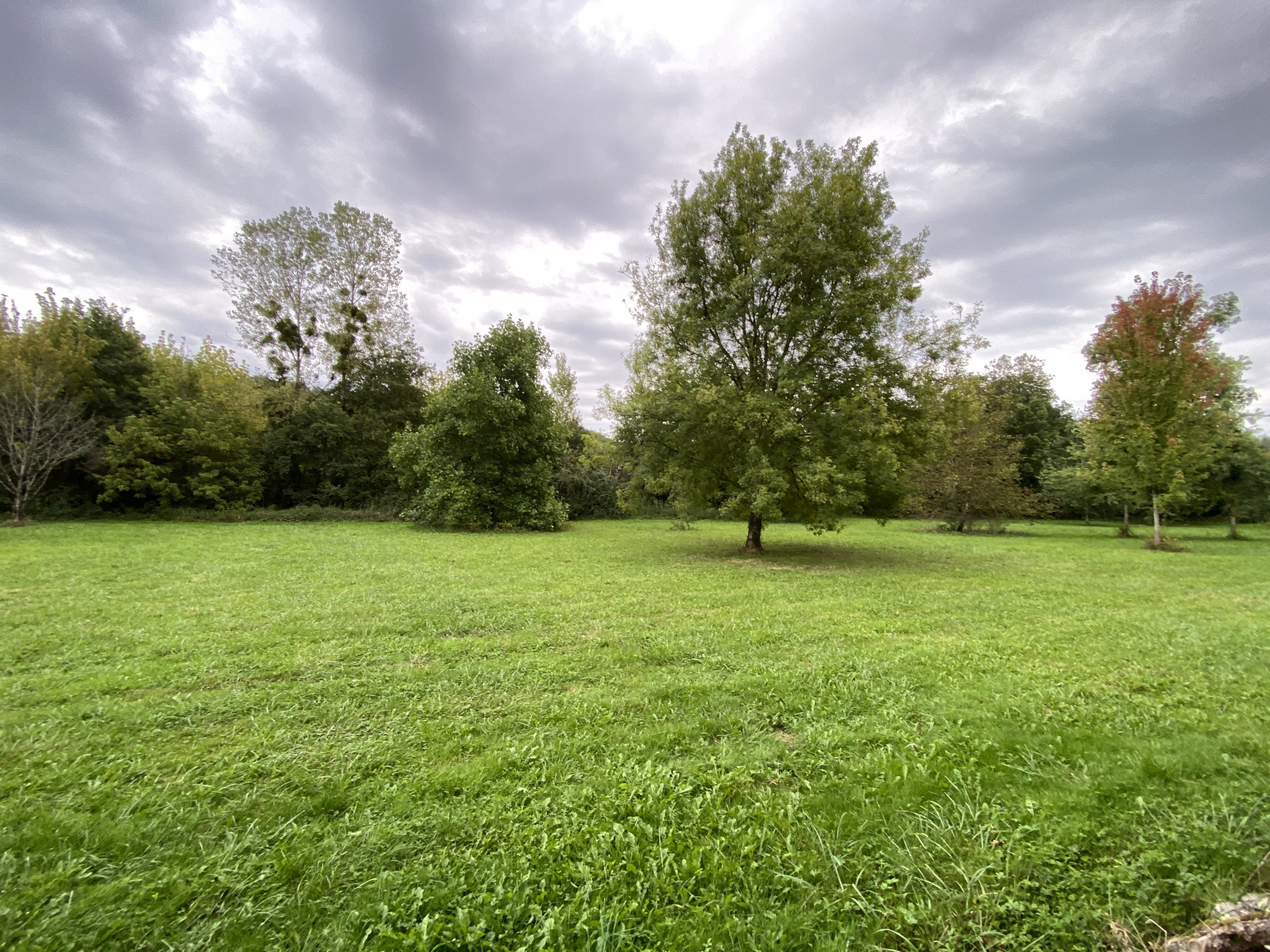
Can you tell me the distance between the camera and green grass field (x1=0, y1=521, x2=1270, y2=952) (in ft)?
6.32

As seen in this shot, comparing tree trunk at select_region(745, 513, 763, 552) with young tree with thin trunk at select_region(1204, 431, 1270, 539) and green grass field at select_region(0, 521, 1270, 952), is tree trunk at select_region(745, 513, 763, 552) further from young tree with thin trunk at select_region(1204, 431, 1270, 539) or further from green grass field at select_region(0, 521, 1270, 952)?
young tree with thin trunk at select_region(1204, 431, 1270, 539)

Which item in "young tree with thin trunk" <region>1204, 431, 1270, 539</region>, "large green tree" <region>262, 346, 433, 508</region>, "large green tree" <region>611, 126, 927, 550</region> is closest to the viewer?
"large green tree" <region>611, 126, 927, 550</region>

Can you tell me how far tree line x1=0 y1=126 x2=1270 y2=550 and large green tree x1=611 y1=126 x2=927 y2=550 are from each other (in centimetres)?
6

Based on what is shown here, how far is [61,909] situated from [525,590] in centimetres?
646

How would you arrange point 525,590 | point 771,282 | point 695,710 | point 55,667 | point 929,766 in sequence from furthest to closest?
point 771,282, point 525,590, point 55,667, point 695,710, point 929,766

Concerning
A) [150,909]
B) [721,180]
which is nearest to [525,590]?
[150,909]

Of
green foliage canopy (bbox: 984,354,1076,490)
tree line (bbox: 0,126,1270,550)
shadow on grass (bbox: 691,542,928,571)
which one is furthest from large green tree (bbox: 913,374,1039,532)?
shadow on grass (bbox: 691,542,928,571)

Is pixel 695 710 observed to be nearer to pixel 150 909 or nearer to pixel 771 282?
pixel 150 909

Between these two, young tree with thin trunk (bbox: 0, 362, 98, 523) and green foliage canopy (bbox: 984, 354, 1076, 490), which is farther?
green foliage canopy (bbox: 984, 354, 1076, 490)

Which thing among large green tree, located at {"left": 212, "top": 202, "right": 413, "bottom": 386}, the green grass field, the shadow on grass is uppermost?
large green tree, located at {"left": 212, "top": 202, "right": 413, "bottom": 386}

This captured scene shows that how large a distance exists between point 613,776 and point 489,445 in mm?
19982

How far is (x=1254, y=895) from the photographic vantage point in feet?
5.93

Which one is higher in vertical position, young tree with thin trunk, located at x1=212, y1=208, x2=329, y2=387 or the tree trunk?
young tree with thin trunk, located at x1=212, y1=208, x2=329, y2=387

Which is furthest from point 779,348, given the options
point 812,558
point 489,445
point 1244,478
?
point 1244,478
